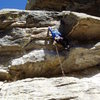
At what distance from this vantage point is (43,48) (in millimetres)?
14492

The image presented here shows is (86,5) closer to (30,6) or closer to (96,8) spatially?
(96,8)

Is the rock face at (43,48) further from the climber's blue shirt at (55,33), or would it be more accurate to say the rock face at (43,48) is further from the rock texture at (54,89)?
the rock texture at (54,89)

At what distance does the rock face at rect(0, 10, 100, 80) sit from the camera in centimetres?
1394

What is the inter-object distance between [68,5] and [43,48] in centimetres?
960

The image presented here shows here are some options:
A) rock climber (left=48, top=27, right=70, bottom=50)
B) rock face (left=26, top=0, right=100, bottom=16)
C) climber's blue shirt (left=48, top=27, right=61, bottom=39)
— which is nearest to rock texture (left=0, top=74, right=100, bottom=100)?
A: rock climber (left=48, top=27, right=70, bottom=50)

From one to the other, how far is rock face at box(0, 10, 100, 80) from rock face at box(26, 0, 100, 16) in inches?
262

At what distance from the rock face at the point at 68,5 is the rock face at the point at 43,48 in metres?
6.65

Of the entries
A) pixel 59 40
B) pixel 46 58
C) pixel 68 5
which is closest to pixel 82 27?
pixel 59 40

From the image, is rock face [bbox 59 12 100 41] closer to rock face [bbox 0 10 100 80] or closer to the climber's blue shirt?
rock face [bbox 0 10 100 80]

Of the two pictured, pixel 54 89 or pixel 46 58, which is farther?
pixel 46 58

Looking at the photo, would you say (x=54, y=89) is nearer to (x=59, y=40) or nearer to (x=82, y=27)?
(x=59, y=40)

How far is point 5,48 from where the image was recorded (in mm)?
15156

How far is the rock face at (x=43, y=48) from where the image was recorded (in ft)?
45.7

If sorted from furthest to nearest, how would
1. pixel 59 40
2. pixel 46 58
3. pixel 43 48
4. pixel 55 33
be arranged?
pixel 43 48
pixel 55 33
pixel 59 40
pixel 46 58
